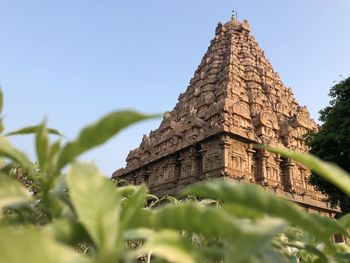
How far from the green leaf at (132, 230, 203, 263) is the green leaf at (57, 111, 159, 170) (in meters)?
0.21

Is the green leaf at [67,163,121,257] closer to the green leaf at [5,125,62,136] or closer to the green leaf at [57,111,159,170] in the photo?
the green leaf at [57,111,159,170]

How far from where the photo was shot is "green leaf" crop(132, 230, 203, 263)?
0.47m

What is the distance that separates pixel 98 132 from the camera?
597 mm

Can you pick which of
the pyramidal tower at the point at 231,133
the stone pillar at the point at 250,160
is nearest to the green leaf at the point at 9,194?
the pyramidal tower at the point at 231,133

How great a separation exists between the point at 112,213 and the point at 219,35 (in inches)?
1087

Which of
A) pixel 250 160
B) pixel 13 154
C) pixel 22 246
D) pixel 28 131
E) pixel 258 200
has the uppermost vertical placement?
pixel 250 160

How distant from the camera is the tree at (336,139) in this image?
36.7 ft

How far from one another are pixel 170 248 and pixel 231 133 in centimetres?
1425

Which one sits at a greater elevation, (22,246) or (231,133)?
(231,133)

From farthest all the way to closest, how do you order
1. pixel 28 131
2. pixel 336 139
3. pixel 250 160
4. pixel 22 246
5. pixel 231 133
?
pixel 250 160 < pixel 231 133 < pixel 336 139 < pixel 28 131 < pixel 22 246

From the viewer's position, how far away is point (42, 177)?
2.14ft

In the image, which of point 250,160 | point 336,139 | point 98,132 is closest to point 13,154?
point 98,132

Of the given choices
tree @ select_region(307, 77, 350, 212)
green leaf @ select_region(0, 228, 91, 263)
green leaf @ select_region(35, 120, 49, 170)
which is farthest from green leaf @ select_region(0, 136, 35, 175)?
tree @ select_region(307, 77, 350, 212)

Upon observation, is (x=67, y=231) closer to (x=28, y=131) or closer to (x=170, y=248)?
(x=170, y=248)
